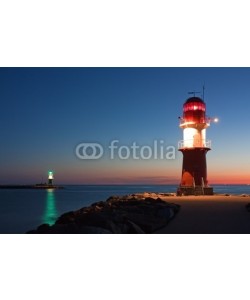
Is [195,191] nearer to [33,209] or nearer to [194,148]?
[194,148]

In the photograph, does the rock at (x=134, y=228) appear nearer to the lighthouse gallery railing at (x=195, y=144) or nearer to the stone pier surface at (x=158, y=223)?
the stone pier surface at (x=158, y=223)

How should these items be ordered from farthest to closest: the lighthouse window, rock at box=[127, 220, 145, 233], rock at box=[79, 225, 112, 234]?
the lighthouse window < rock at box=[127, 220, 145, 233] < rock at box=[79, 225, 112, 234]

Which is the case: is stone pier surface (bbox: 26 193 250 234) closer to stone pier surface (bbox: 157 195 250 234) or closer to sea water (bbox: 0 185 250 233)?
stone pier surface (bbox: 157 195 250 234)

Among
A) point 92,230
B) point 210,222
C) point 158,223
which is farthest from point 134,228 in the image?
point 210,222

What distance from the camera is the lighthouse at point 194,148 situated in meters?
18.5

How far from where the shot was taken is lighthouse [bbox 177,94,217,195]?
60.8 feet

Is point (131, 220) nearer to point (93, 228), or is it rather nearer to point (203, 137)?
point (93, 228)

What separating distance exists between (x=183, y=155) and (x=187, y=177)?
46.0 inches

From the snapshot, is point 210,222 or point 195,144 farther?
point 195,144

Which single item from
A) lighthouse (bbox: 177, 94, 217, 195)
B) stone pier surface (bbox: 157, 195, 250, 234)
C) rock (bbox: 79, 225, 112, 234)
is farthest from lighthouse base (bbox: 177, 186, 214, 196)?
rock (bbox: 79, 225, 112, 234)

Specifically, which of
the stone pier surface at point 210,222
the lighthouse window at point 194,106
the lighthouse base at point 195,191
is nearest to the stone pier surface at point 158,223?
the stone pier surface at point 210,222

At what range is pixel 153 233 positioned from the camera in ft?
25.3

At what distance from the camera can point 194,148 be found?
18531 millimetres

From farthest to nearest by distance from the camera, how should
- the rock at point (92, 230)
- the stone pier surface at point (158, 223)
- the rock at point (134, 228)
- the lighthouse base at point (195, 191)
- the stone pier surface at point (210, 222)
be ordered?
the lighthouse base at point (195, 191)
the stone pier surface at point (210, 222)
the rock at point (134, 228)
the stone pier surface at point (158, 223)
the rock at point (92, 230)
